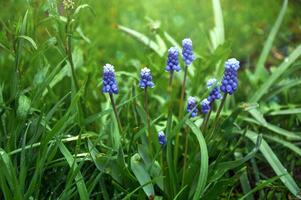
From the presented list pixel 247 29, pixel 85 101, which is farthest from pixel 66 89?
pixel 247 29

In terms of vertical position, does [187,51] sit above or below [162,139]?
above

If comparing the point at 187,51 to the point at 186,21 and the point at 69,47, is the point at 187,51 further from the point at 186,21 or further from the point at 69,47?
the point at 186,21

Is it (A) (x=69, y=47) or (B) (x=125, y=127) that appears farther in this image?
(B) (x=125, y=127)

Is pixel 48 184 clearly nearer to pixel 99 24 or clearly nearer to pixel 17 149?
pixel 17 149

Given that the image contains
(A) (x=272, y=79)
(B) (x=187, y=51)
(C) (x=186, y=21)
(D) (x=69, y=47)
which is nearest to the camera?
(B) (x=187, y=51)

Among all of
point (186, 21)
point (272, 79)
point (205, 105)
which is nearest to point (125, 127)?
point (205, 105)

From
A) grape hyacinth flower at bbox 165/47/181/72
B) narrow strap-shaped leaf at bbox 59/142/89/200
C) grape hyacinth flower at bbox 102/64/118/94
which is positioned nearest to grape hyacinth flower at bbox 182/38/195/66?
grape hyacinth flower at bbox 165/47/181/72
